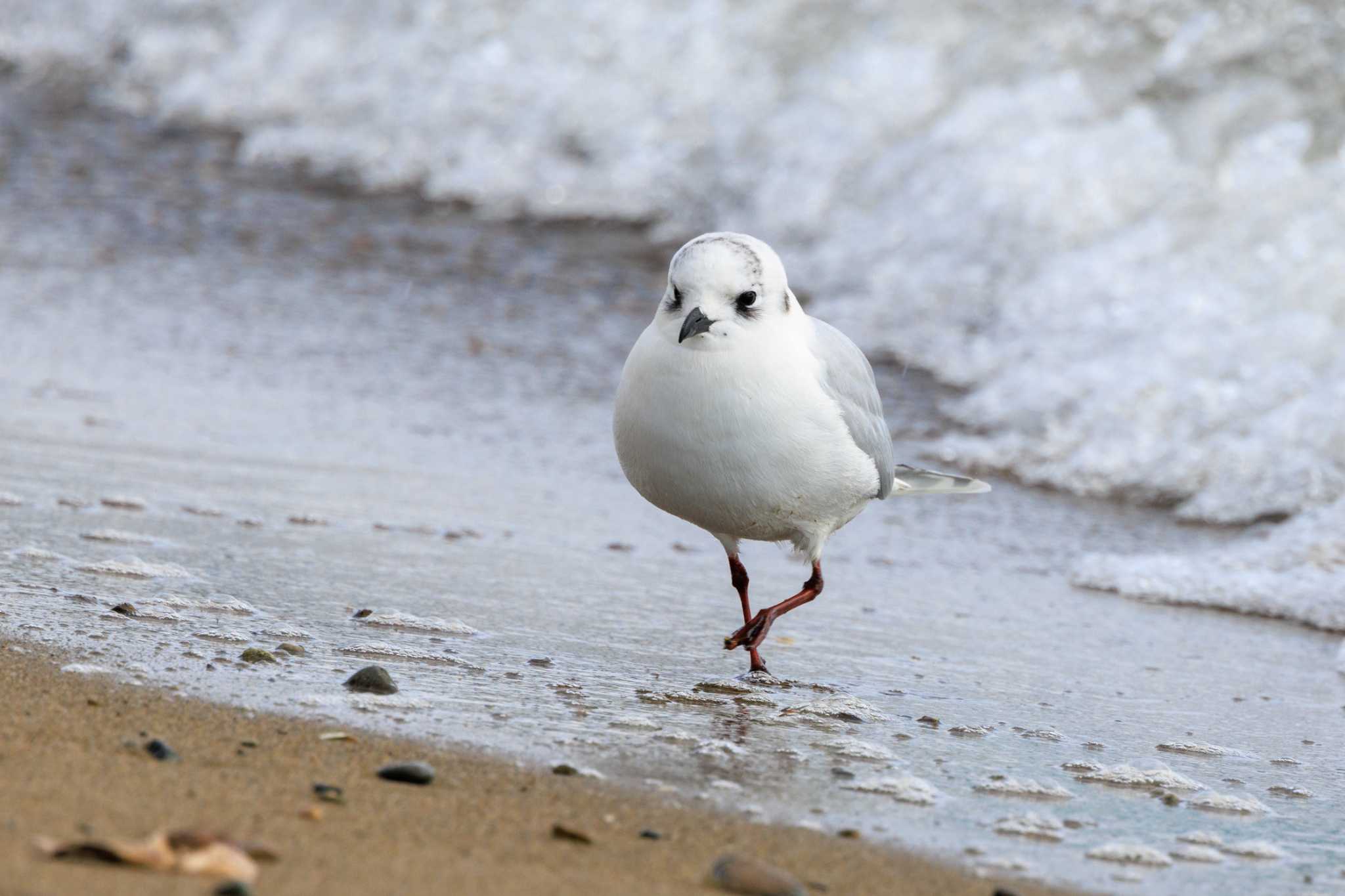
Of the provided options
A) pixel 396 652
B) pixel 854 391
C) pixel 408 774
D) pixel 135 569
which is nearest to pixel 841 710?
pixel 854 391

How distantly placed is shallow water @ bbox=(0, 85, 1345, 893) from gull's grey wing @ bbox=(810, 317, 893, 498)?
490 millimetres

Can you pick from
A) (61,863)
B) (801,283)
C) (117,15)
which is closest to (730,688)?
(61,863)

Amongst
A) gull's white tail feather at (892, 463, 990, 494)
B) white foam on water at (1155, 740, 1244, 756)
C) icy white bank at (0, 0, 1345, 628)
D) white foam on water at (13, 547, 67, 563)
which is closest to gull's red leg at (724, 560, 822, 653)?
gull's white tail feather at (892, 463, 990, 494)

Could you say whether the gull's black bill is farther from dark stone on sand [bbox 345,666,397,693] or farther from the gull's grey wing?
dark stone on sand [bbox 345,666,397,693]

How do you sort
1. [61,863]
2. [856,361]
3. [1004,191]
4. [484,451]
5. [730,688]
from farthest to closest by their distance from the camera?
1. [1004,191]
2. [484,451]
3. [856,361]
4. [730,688]
5. [61,863]

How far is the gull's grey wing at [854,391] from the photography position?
4316mm

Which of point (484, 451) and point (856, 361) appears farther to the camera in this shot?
point (484, 451)

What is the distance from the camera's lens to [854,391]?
4434mm

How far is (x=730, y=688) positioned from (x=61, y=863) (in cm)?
203

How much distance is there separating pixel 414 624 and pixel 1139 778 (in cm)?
165

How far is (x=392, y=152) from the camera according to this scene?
40.6 feet

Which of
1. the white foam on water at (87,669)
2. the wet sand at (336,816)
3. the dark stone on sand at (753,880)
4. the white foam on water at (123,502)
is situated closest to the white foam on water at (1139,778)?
the wet sand at (336,816)

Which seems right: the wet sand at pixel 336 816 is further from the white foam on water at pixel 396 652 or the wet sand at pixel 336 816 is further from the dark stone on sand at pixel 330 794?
the white foam on water at pixel 396 652

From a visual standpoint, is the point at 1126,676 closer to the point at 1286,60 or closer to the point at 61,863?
the point at 61,863
